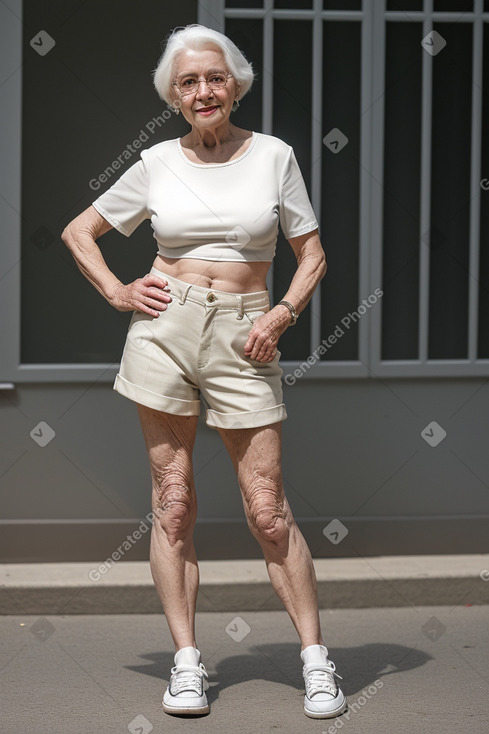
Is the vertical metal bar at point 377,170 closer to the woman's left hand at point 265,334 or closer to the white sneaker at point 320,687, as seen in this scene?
the woman's left hand at point 265,334

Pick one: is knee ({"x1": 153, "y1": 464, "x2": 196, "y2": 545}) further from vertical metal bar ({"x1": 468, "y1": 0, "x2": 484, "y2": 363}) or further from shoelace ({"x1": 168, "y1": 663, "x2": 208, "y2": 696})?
vertical metal bar ({"x1": 468, "y1": 0, "x2": 484, "y2": 363})

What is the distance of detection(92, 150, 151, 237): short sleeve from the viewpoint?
12.2 feet

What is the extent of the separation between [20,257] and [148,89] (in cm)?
95

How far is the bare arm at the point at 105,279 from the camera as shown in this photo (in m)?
3.67

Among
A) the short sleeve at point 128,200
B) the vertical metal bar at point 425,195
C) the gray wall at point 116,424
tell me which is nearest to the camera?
the short sleeve at point 128,200

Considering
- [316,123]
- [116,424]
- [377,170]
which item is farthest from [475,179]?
[116,424]

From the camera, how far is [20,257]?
206 inches

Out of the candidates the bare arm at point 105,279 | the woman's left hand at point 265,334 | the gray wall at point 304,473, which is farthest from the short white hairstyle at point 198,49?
the gray wall at point 304,473

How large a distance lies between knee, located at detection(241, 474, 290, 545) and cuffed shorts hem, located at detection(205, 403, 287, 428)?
0.17m

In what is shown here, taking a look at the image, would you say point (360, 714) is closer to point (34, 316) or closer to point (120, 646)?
point (120, 646)

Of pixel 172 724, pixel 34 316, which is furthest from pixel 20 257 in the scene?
pixel 172 724

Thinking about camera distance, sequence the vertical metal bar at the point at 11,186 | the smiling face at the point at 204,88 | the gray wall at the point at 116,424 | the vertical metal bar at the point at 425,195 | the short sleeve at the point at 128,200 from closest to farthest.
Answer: the smiling face at the point at 204,88, the short sleeve at the point at 128,200, the vertical metal bar at the point at 11,186, the gray wall at the point at 116,424, the vertical metal bar at the point at 425,195

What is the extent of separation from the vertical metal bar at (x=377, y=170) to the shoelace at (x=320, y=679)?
199cm

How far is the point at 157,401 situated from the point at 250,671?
112 centimetres
